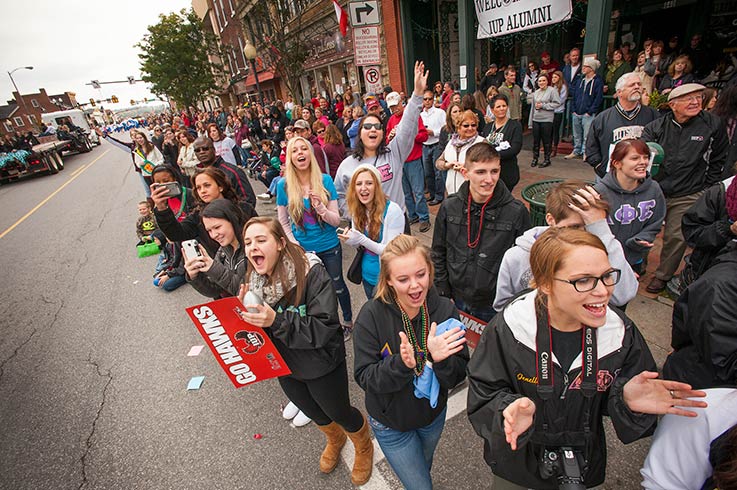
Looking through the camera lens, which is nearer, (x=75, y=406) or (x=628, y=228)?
(x=628, y=228)

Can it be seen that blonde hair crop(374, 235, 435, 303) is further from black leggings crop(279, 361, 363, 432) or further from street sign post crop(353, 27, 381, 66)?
street sign post crop(353, 27, 381, 66)

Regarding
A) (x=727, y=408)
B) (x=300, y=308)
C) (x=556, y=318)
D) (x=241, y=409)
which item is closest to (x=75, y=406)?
(x=241, y=409)

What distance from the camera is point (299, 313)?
2.13m

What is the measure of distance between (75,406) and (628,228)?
207 inches

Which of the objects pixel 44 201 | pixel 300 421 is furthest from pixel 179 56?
pixel 300 421

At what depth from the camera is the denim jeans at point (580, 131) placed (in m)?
7.21

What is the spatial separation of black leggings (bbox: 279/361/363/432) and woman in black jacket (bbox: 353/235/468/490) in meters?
0.37

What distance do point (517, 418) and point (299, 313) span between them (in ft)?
4.11

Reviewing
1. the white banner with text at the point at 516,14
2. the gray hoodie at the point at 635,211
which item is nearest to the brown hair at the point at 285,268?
the gray hoodie at the point at 635,211

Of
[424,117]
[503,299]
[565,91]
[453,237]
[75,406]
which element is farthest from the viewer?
[565,91]

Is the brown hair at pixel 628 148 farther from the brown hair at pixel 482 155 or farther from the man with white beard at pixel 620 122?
the man with white beard at pixel 620 122

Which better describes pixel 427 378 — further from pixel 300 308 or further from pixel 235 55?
pixel 235 55

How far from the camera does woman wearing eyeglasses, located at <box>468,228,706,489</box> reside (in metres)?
1.37

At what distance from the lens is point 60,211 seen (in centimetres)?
1127
